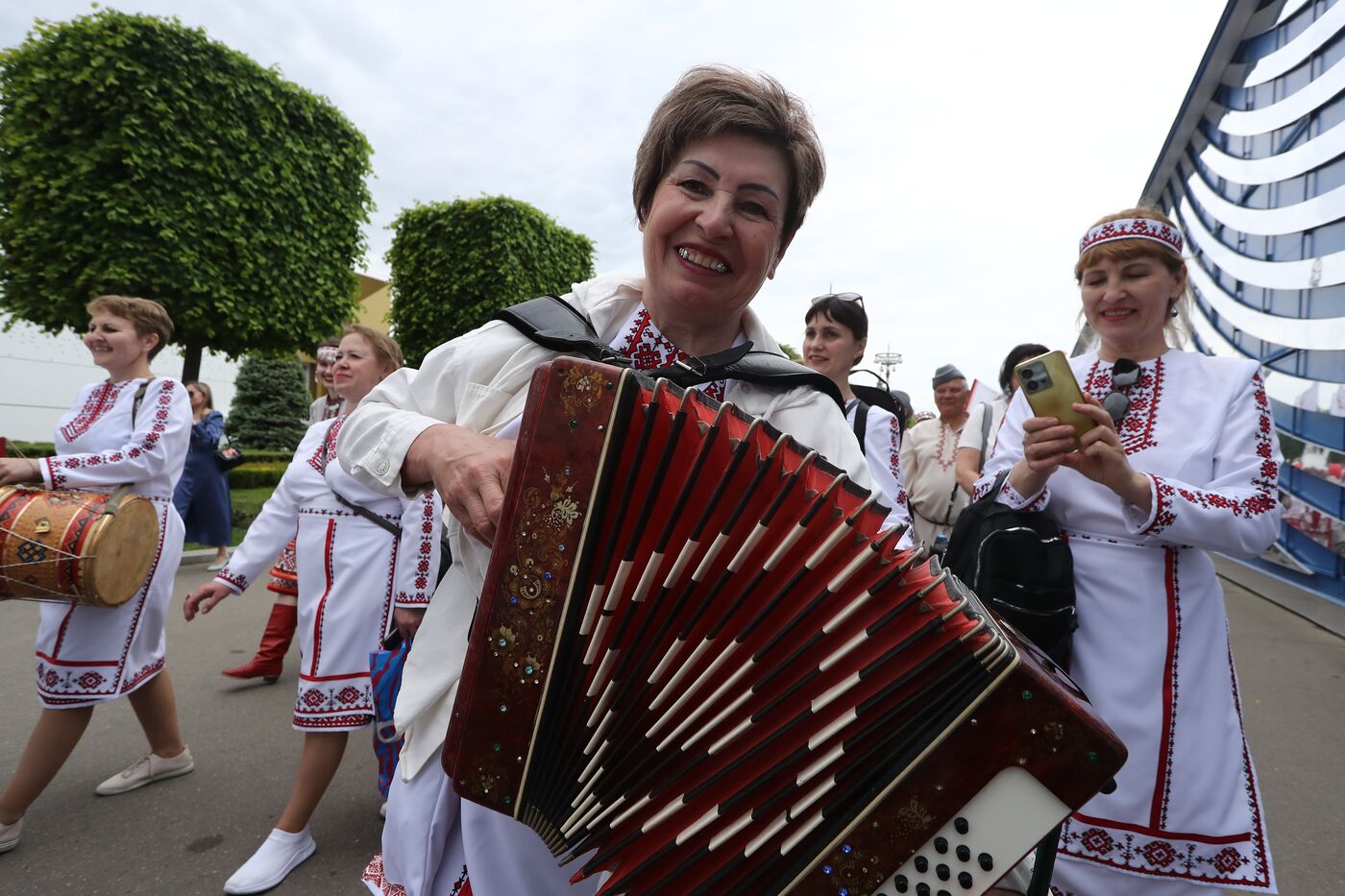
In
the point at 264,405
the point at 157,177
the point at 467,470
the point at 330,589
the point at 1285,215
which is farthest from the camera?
the point at 264,405

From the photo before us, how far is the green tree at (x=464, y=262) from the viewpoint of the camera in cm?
1672

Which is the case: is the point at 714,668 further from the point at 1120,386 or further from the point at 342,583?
the point at 342,583

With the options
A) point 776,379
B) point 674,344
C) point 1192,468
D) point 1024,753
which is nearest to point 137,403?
point 674,344

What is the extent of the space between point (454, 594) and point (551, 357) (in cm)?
47

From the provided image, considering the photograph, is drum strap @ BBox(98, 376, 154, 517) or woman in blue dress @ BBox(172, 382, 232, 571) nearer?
drum strap @ BBox(98, 376, 154, 517)

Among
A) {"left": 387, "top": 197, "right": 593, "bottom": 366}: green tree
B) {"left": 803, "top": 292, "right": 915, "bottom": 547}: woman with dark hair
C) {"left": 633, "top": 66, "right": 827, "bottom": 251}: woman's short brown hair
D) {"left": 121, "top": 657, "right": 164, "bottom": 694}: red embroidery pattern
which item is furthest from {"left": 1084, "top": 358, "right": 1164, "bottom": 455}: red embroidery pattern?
{"left": 387, "top": 197, "right": 593, "bottom": 366}: green tree

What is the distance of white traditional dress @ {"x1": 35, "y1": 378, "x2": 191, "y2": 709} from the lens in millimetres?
2824

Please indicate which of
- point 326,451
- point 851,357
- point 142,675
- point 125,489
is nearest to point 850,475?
point 851,357

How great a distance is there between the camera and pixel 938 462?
15.5ft

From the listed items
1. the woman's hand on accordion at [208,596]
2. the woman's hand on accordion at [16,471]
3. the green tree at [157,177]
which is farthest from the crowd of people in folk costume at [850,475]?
the green tree at [157,177]

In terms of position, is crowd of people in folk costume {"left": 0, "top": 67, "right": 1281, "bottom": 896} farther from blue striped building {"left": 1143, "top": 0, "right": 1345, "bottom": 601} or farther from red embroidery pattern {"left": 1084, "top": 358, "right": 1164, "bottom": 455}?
blue striped building {"left": 1143, "top": 0, "right": 1345, "bottom": 601}

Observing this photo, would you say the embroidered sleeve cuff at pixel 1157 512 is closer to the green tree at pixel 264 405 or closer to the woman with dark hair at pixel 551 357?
the woman with dark hair at pixel 551 357

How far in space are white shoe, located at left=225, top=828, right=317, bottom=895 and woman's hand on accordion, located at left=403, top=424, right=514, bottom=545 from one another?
7.64 ft

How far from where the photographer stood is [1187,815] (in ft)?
5.08
